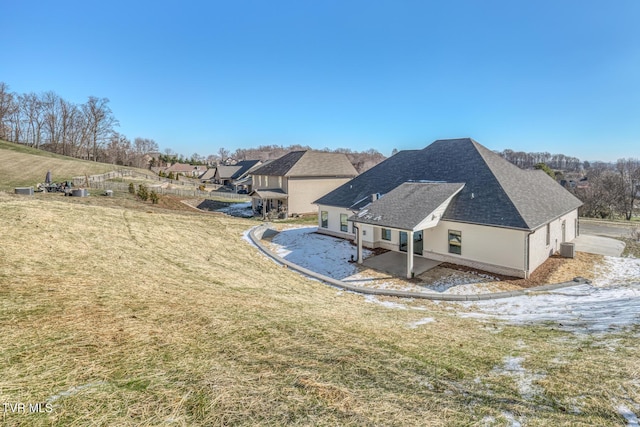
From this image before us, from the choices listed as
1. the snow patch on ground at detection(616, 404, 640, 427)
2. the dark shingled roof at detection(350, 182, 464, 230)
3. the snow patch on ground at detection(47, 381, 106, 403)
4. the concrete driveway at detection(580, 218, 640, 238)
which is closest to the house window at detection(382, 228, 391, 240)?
the dark shingled roof at detection(350, 182, 464, 230)

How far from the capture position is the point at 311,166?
1356 inches

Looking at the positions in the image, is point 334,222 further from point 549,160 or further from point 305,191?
point 549,160

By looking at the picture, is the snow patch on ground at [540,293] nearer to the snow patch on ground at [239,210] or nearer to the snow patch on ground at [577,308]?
the snow patch on ground at [577,308]

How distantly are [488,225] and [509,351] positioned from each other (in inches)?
413

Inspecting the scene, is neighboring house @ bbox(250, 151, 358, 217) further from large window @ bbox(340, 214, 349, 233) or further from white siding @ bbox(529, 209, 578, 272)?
white siding @ bbox(529, 209, 578, 272)

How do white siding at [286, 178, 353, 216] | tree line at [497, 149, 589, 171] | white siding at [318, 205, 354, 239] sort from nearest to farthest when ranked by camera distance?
white siding at [318, 205, 354, 239] → white siding at [286, 178, 353, 216] → tree line at [497, 149, 589, 171]

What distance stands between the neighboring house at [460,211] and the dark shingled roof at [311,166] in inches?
445

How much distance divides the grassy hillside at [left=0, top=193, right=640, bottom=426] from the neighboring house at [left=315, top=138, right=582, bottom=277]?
302 inches

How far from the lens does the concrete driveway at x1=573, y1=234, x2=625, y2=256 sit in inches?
702

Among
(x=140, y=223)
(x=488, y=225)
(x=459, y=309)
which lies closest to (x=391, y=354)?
(x=459, y=309)

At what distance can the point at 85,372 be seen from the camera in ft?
12.1

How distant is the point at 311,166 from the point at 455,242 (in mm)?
21047

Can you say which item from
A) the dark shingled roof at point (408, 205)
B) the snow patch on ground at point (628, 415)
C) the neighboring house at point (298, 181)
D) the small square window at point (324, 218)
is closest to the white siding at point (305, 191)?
the neighboring house at point (298, 181)

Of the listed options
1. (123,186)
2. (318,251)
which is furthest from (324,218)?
(123,186)
